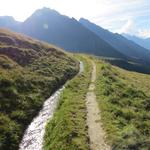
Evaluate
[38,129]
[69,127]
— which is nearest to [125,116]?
[69,127]

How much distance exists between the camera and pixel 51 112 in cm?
4428

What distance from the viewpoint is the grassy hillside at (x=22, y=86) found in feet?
124

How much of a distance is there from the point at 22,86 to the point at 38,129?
55.3 feet

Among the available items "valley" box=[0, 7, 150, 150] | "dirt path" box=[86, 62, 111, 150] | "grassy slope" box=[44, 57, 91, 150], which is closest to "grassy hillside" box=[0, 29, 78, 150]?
"valley" box=[0, 7, 150, 150]

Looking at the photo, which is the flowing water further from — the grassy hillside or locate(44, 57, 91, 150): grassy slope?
locate(44, 57, 91, 150): grassy slope

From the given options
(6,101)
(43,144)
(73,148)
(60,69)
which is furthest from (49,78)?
(73,148)

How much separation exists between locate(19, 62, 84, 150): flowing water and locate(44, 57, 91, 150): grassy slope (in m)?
0.81

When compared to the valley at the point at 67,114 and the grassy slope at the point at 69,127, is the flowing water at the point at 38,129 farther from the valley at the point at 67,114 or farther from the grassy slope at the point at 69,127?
the grassy slope at the point at 69,127

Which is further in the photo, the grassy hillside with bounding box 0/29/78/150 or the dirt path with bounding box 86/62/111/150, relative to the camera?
the grassy hillside with bounding box 0/29/78/150

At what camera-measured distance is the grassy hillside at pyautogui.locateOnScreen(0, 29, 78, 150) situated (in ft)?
124

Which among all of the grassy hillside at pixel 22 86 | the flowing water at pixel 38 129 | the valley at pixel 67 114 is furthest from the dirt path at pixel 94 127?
the grassy hillside at pixel 22 86

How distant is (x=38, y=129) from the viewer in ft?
126

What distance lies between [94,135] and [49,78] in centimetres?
3387

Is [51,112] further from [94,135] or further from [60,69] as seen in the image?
[60,69]
